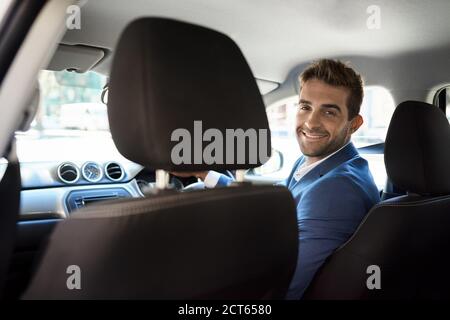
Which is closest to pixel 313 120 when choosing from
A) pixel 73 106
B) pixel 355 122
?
pixel 355 122

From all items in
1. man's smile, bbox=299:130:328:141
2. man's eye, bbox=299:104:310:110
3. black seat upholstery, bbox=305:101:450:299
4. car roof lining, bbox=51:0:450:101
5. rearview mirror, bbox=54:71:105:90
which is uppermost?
car roof lining, bbox=51:0:450:101

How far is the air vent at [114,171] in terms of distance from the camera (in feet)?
9.20

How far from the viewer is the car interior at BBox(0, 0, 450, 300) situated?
0.99 m

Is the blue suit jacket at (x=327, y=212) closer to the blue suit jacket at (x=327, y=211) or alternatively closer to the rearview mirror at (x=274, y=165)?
the blue suit jacket at (x=327, y=211)

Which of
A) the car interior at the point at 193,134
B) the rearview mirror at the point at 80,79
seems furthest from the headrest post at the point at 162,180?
the rearview mirror at the point at 80,79

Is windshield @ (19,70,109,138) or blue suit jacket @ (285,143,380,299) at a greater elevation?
windshield @ (19,70,109,138)

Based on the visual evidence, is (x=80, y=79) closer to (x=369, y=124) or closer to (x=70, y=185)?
(x=70, y=185)

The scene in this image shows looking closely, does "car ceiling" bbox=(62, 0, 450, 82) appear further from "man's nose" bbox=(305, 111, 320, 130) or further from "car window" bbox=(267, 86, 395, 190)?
"man's nose" bbox=(305, 111, 320, 130)

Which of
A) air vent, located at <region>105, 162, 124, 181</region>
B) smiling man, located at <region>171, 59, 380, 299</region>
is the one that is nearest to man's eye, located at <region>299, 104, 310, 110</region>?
smiling man, located at <region>171, 59, 380, 299</region>

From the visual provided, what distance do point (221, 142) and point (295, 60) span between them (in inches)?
73.0

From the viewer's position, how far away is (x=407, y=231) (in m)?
1.60

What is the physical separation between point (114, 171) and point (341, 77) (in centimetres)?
149

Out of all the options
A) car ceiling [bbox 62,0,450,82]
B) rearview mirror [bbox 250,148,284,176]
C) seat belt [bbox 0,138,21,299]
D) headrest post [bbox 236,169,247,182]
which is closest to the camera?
seat belt [bbox 0,138,21,299]

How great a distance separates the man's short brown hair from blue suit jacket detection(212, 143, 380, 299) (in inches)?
13.0
